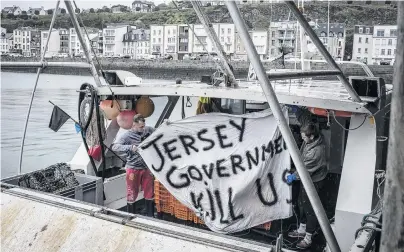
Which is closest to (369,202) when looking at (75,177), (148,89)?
(148,89)

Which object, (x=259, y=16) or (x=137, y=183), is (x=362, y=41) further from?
(x=137, y=183)

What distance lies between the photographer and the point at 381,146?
5.14m

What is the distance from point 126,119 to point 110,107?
0.30 meters

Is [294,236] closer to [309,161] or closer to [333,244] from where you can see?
[309,161]

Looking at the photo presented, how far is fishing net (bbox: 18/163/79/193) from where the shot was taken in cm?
567

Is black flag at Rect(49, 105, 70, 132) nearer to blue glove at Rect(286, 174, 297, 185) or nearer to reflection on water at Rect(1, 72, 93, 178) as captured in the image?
blue glove at Rect(286, 174, 297, 185)

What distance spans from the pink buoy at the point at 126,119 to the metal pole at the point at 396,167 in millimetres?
4623

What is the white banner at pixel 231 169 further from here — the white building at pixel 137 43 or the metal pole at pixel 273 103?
the white building at pixel 137 43

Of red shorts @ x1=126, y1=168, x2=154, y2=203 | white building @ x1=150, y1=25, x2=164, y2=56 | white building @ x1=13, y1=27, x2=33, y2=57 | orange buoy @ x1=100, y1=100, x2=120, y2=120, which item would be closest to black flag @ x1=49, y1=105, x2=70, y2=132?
orange buoy @ x1=100, y1=100, x2=120, y2=120

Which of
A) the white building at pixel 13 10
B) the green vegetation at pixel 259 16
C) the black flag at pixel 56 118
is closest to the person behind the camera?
the black flag at pixel 56 118

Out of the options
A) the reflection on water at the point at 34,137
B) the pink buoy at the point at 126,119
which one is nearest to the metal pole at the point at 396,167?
the pink buoy at the point at 126,119

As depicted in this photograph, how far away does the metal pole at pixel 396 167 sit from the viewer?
1988 millimetres

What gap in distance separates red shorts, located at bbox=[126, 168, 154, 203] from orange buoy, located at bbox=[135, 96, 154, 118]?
915mm

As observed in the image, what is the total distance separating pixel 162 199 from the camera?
6066 millimetres
